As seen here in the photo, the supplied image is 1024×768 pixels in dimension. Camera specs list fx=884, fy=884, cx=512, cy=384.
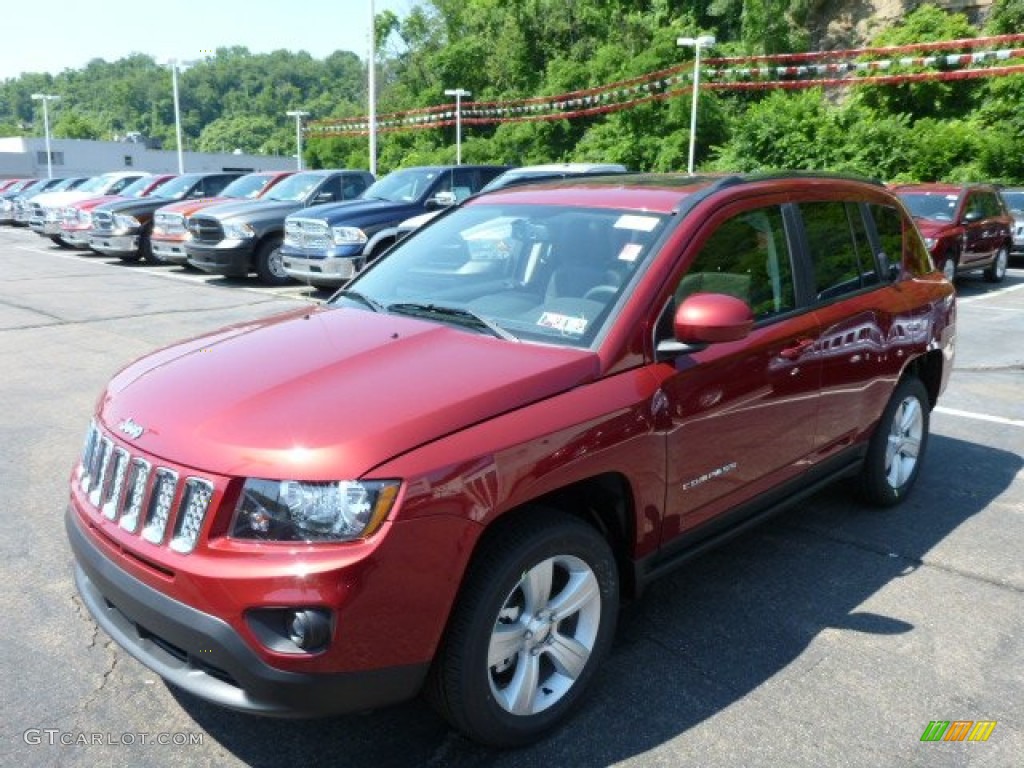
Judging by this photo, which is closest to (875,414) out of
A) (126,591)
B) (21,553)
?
(126,591)

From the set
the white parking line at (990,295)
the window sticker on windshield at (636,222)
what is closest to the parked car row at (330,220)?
the white parking line at (990,295)

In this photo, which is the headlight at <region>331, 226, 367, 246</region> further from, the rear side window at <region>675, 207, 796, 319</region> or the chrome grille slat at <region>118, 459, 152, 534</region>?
the chrome grille slat at <region>118, 459, 152, 534</region>

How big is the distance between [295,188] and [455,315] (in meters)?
13.1

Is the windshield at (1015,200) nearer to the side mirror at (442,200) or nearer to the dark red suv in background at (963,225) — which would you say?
the dark red suv in background at (963,225)

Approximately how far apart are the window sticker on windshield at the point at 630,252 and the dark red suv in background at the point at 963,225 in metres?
11.3

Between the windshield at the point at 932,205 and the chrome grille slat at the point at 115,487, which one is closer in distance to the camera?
the chrome grille slat at the point at 115,487

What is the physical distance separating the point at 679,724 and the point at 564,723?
39 cm

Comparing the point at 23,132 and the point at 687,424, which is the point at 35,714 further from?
the point at 23,132

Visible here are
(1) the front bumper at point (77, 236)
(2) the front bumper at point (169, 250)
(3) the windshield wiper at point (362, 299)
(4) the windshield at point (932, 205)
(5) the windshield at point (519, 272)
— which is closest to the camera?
(5) the windshield at point (519, 272)

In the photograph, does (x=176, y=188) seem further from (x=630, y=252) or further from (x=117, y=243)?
(x=630, y=252)

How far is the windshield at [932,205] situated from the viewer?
14.3 meters

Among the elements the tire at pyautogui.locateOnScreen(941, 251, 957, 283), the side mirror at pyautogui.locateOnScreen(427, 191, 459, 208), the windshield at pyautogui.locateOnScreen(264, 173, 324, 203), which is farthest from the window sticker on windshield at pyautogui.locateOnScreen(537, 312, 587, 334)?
the windshield at pyautogui.locateOnScreen(264, 173, 324, 203)

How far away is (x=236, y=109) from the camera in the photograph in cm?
13150

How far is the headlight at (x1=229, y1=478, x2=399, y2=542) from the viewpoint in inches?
94.2
